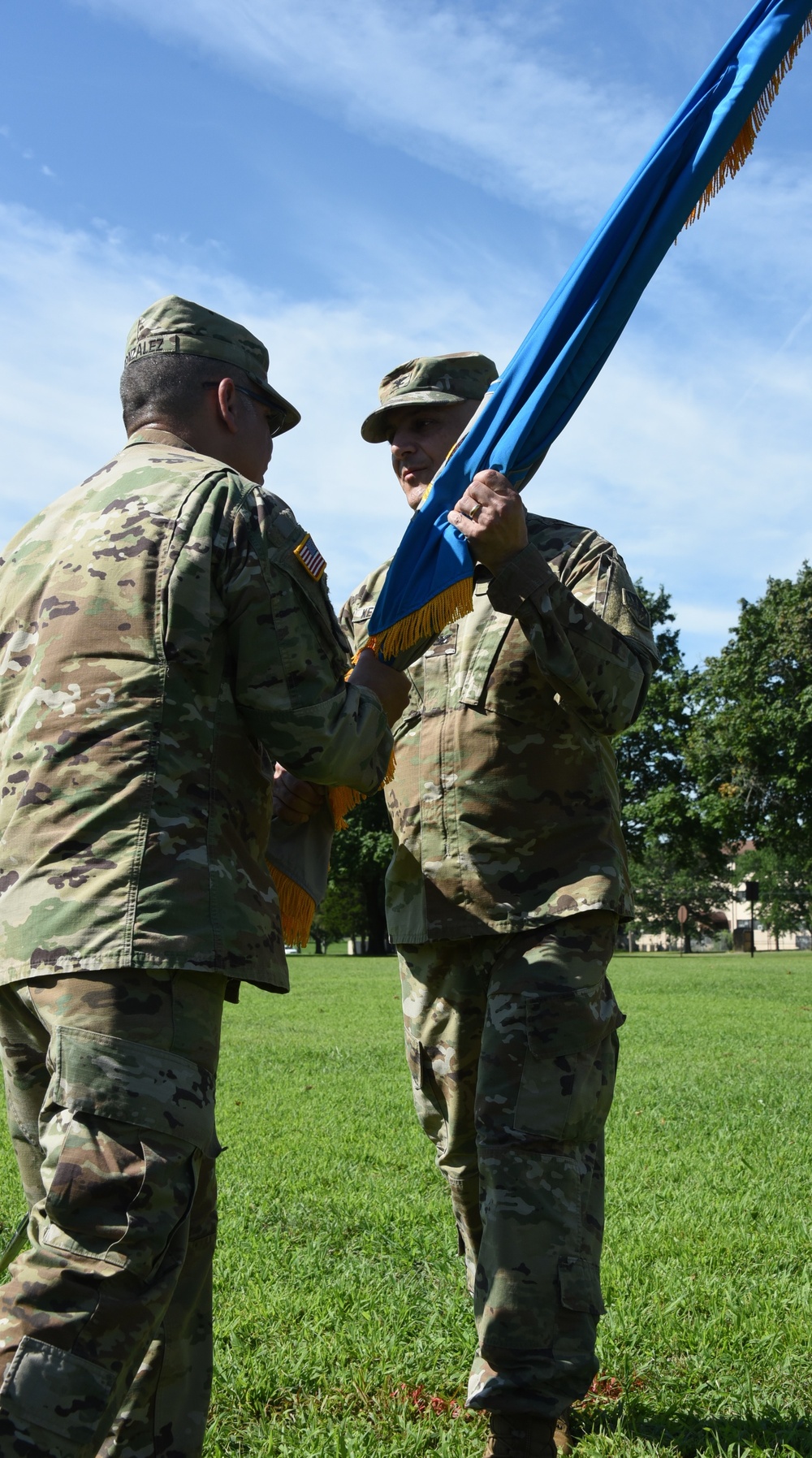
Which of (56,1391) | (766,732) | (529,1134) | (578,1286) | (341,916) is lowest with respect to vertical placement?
(578,1286)

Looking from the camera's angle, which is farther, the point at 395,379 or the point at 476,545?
the point at 395,379

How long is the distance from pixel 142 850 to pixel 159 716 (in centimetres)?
28

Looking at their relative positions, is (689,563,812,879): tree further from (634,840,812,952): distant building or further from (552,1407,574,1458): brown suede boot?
(634,840,812,952): distant building

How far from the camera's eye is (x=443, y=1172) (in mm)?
3779

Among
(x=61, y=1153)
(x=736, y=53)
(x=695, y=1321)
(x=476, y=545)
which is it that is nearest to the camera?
(x=61, y=1153)

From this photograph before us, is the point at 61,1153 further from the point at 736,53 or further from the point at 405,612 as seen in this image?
the point at 736,53

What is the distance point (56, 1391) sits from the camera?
1979mm

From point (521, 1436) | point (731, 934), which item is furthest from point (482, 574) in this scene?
point (731, 934)

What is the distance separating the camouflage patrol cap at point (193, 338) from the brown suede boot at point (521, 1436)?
2657 millimetres

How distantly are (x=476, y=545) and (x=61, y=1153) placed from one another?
192 centimetres

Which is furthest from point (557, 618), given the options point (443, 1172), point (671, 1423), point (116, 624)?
point (671, 1423)

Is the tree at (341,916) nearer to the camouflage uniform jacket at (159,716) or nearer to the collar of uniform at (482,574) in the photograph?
the collar of uniform at (482,574)

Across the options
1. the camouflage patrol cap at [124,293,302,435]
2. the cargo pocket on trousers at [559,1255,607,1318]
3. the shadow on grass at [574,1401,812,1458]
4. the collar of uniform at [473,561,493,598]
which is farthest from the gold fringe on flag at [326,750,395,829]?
the shadow on grass at [574,1401,812,1458]

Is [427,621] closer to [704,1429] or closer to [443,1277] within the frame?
[704,1429]
